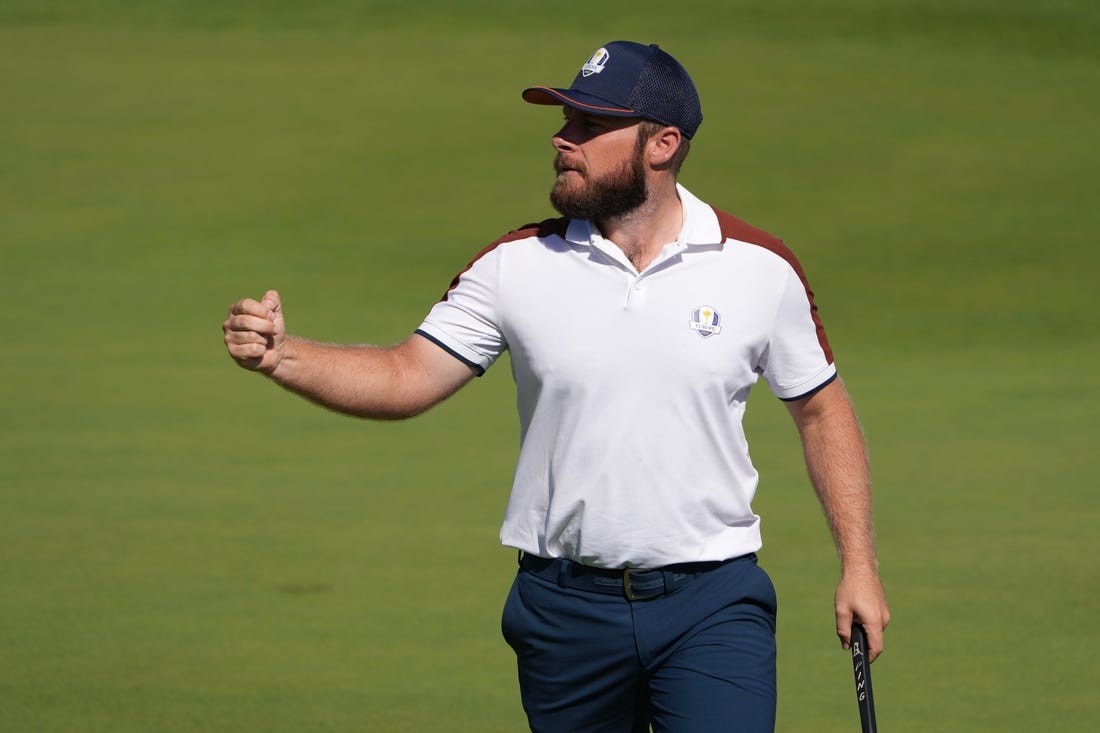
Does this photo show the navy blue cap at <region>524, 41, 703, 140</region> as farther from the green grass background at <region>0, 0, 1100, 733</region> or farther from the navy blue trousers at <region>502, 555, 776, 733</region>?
the green grass background at <region>0, 0, 1100, 733</region>

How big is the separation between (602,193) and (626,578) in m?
0.85

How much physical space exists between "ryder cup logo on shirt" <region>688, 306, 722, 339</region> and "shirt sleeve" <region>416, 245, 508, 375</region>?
1.46 ft

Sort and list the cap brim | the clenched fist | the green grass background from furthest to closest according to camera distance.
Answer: the green grass background < the cap brim < the clenched fist

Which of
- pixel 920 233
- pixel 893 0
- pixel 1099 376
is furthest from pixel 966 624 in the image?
pixel 893 0

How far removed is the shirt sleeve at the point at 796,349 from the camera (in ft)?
13.5

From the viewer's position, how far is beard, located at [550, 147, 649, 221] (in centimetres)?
407

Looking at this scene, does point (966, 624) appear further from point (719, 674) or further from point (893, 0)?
point (893, 0)

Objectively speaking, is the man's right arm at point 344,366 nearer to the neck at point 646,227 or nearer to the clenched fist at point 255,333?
the clenched fist at point 255,333

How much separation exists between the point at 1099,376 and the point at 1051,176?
22.8ft

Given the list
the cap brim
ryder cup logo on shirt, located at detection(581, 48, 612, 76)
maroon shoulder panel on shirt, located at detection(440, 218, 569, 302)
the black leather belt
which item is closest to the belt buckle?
the black leather belt

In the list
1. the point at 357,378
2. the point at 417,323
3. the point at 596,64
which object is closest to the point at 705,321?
the point at 596,64

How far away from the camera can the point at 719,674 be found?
3934 millimetres

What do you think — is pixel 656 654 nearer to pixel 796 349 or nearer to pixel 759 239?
pixel 796 349

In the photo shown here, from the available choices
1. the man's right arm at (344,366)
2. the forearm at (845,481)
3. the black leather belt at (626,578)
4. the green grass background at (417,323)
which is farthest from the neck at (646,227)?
the green grass background at (417,323)
